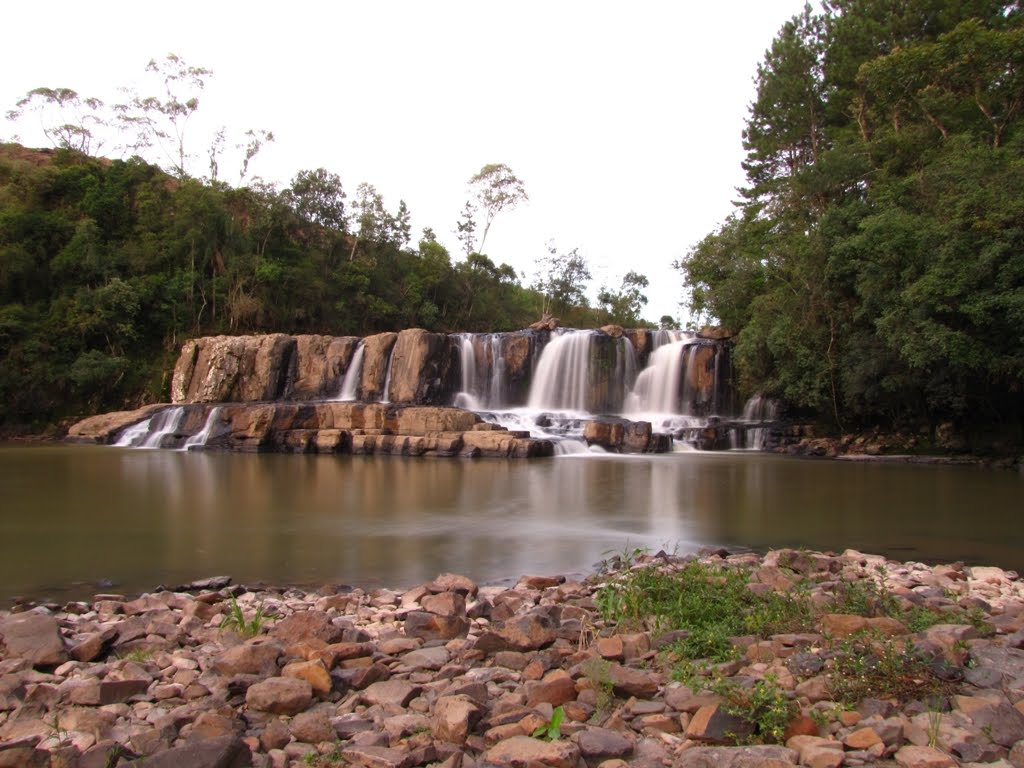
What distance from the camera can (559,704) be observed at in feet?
11.9

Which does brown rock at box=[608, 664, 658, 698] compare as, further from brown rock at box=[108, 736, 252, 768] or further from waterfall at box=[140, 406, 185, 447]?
waterfall at box=[140, 406, 185, 447]

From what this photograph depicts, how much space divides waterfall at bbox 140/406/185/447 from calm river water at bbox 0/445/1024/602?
6.26 meters

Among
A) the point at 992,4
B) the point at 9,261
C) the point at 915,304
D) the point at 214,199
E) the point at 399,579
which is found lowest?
the point at 399,579

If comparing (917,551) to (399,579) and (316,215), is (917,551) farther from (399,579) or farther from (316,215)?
(316,215)

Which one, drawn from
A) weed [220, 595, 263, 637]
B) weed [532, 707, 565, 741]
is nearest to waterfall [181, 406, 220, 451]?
weed [220, 595, 263, 637]

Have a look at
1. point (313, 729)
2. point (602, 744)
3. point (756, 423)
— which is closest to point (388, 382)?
point (756, 423)

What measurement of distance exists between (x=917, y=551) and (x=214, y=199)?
35.3 m

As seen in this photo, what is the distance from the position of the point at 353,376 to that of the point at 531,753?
88.6 ft

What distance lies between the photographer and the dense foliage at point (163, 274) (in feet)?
102

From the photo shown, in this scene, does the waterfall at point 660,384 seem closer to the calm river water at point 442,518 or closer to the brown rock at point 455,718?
the calm river water at point 442,518

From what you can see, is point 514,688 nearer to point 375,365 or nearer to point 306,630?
point 306,630

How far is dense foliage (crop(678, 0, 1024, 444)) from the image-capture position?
16.7m

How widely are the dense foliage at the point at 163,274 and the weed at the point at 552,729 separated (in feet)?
104

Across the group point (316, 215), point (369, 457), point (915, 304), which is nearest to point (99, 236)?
point (316, 215)
